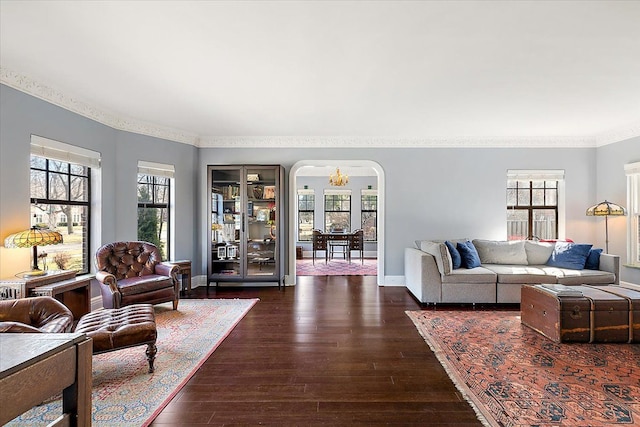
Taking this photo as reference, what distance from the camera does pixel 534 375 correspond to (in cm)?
257

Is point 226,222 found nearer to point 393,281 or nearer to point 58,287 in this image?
point 58,287

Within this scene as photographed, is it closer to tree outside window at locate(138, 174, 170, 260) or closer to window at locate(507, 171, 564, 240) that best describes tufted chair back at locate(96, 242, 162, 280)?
tree outside window at locate(138, 174, 170, 260)

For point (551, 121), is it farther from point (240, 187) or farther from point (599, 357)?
point (240, 187)

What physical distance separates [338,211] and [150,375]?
8071 mm

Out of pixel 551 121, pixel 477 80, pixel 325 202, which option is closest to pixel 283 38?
pixel 477 80

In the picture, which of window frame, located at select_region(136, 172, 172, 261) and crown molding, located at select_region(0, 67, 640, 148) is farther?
crown molding, located at select_region(0, 67, 640, 148)

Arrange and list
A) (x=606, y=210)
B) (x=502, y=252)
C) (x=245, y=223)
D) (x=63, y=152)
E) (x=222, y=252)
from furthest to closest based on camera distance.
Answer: (x=222, y=252) < (x=245, y=223) < (x=502, y=252) < (x=606, y=210) < (x=63, y=152)

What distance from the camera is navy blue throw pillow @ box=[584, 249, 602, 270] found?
4.73 meters

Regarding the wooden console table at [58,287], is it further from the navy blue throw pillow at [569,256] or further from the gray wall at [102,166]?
the navy blue throw pillow at [569,256]

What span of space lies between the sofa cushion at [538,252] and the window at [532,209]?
84 centimetres

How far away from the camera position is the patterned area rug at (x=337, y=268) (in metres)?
7.26

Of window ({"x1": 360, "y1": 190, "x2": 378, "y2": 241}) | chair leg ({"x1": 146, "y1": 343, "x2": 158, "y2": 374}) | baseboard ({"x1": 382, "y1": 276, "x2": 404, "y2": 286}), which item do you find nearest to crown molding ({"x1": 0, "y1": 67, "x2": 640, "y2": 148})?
baseboard ({"x1": 382, "y1": 276, "x2": 404, "y2": 286})

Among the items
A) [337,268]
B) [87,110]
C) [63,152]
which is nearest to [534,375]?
[63,152]

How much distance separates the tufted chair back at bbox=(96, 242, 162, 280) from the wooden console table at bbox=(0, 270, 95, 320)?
47 cm
